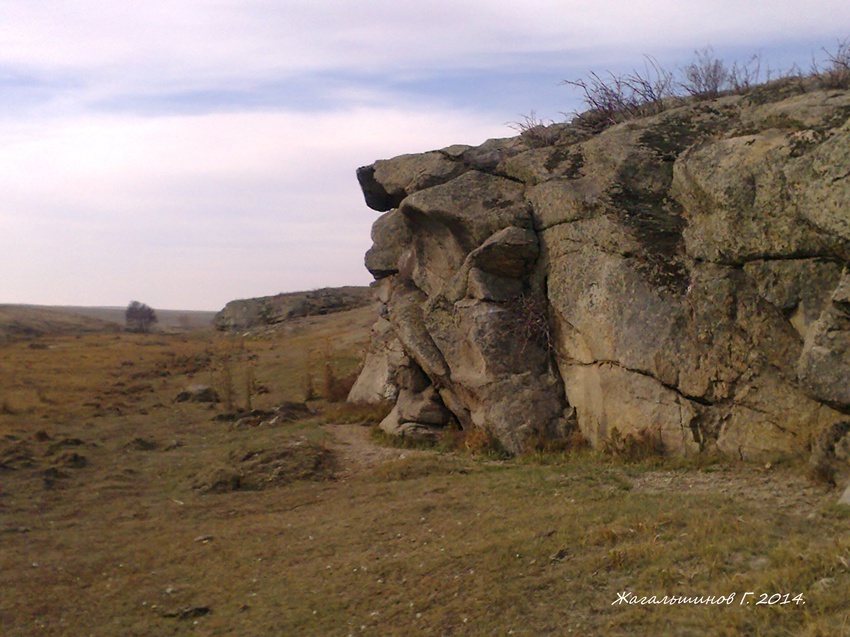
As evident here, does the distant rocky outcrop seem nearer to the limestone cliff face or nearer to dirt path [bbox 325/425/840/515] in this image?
the limestone cliff face

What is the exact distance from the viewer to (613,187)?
35.5 feet

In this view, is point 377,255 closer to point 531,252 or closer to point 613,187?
point 531,252

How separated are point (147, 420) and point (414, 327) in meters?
6.80

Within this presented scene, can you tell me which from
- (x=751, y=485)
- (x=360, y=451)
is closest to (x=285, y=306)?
(x=360, y=451)

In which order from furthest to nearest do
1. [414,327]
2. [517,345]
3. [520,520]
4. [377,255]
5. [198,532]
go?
[377,255], [414,327], [517,345], [198,532], [520,520]

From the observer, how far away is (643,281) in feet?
32.7

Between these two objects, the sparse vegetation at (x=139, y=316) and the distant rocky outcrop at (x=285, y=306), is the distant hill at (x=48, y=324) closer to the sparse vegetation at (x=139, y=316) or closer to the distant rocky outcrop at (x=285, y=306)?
the sparse vegetation at (x=139, y=316)

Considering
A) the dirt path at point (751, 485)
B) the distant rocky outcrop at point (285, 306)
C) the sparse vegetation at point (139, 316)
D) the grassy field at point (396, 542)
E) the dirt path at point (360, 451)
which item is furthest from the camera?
the sparse vegetation at point (139, 316)

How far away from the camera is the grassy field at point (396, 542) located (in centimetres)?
551

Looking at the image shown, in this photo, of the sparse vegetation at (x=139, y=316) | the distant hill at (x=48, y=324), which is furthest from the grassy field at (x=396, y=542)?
the sparse vegetation at (x=139, y=316)

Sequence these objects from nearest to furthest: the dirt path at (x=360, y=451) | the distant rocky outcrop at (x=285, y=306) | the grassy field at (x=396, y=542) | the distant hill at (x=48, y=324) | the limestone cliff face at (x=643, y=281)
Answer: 1. the grassy field at (x=396, y=542)
2. the limestone cliff face at (x=643, y=281)
3. the dirt path at (x=360, y=451)
4. the distant rocky outcrop at (x=285, y=306)
5. the distant hill at (x=48, y=324)

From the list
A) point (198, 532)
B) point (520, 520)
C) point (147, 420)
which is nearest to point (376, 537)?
point (520, 520)

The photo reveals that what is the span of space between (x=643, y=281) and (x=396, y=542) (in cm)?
472

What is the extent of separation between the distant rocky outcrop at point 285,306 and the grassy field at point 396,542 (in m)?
28.4
